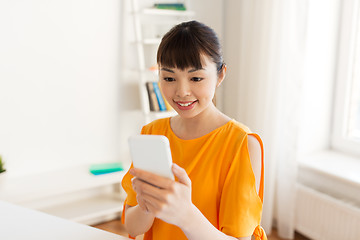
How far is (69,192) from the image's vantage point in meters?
2.54

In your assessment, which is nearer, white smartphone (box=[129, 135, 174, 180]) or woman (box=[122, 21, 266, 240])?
white smartphone (box=[129, 135, 174, 180])

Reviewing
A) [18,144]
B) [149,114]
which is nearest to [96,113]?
[149,114]

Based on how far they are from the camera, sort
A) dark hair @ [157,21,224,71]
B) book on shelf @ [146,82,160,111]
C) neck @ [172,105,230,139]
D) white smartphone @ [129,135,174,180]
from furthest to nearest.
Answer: book on shelf @ [146,82,160,111], neck @ [172,105,230,139], dark hair @ [157,21,224,71], white smartphone @ [129,135,174,180]

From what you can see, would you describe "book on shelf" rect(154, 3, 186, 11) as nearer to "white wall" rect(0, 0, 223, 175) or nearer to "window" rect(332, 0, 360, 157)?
"white wall" rect(0, 0, 223, 175)

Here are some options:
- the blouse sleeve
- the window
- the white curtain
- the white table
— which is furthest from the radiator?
the white table

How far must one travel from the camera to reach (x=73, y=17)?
2.54m

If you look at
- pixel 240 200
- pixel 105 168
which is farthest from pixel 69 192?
pixel 240 200

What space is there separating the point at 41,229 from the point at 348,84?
2250mm

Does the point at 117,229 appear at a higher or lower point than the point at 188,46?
lower

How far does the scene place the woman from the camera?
93 centimetres

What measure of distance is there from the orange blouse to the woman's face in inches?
4.7

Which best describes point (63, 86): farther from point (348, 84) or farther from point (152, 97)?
point (348, 84)

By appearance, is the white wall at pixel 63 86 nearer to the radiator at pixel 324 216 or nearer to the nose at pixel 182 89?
the radiator at pixel 324 216

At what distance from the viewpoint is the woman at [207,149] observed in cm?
93
